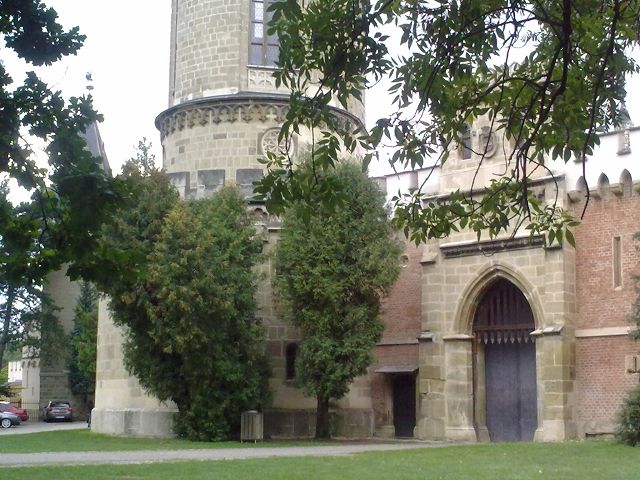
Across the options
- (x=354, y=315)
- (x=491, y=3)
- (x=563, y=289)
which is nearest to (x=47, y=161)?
(x=491, y=3)

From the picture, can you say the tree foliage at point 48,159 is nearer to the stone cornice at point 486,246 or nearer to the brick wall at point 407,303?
the stone cornice at point 486,246

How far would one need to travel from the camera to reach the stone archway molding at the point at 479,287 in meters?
27.8

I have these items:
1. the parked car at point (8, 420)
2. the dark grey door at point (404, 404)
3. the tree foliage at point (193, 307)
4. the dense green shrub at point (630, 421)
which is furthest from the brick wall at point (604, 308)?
the parked car at point (8, 420)

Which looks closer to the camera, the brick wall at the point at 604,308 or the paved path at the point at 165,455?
the paved path at the point at 165,455

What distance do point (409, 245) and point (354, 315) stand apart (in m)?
6.22

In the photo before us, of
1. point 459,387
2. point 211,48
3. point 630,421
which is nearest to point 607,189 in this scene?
point 459,387

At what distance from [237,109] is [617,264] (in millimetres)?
11911

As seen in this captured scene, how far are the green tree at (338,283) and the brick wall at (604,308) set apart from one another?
16.2ft

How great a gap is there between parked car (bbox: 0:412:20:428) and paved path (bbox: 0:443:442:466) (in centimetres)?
2430

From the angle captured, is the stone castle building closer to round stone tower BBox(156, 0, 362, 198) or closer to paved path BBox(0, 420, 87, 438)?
round stone tower BBox(156, 0, 362, 198)

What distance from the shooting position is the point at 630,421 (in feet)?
73.5

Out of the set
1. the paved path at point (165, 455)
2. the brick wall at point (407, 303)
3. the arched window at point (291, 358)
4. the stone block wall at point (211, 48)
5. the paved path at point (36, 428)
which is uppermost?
the stone block wall at point (211, 48)

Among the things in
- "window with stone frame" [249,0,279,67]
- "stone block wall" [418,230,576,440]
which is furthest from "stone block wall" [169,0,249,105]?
"stone block wall" [418,230,576,440]

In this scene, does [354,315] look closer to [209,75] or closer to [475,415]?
[475,415]
